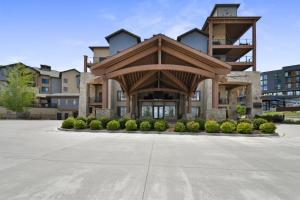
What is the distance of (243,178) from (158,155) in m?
3.36

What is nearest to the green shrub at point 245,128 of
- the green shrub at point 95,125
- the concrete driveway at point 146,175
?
the concrete driveway at point 146,175

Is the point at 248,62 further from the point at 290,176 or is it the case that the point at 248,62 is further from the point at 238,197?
the point at 238,197

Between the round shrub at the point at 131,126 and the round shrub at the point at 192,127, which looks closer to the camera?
the round shrub at the point at 192,127

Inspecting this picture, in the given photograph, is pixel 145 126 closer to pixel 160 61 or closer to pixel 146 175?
pixel 160 61

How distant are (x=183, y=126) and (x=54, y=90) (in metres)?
49.0

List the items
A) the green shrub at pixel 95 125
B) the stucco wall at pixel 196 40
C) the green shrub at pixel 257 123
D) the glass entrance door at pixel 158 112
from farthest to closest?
the stucco wall at pixel 196 40, the glass entrance door at pixel 158 112, the green shrub at pixel 95 125, the green shrub at pixel 257 123

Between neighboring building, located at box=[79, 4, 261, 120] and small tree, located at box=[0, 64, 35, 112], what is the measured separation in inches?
539

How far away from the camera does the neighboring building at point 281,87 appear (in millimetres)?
78756

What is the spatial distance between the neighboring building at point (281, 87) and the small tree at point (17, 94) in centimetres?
7445

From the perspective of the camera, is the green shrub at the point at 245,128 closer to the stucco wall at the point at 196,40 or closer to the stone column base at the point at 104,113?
the stone column base at the point at 104,113

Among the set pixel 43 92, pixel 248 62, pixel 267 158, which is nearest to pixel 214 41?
pixel 248 62

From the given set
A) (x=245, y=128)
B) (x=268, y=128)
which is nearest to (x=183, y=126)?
(x=245, y=128)

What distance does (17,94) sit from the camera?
4134cm

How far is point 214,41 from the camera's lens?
36812mm
